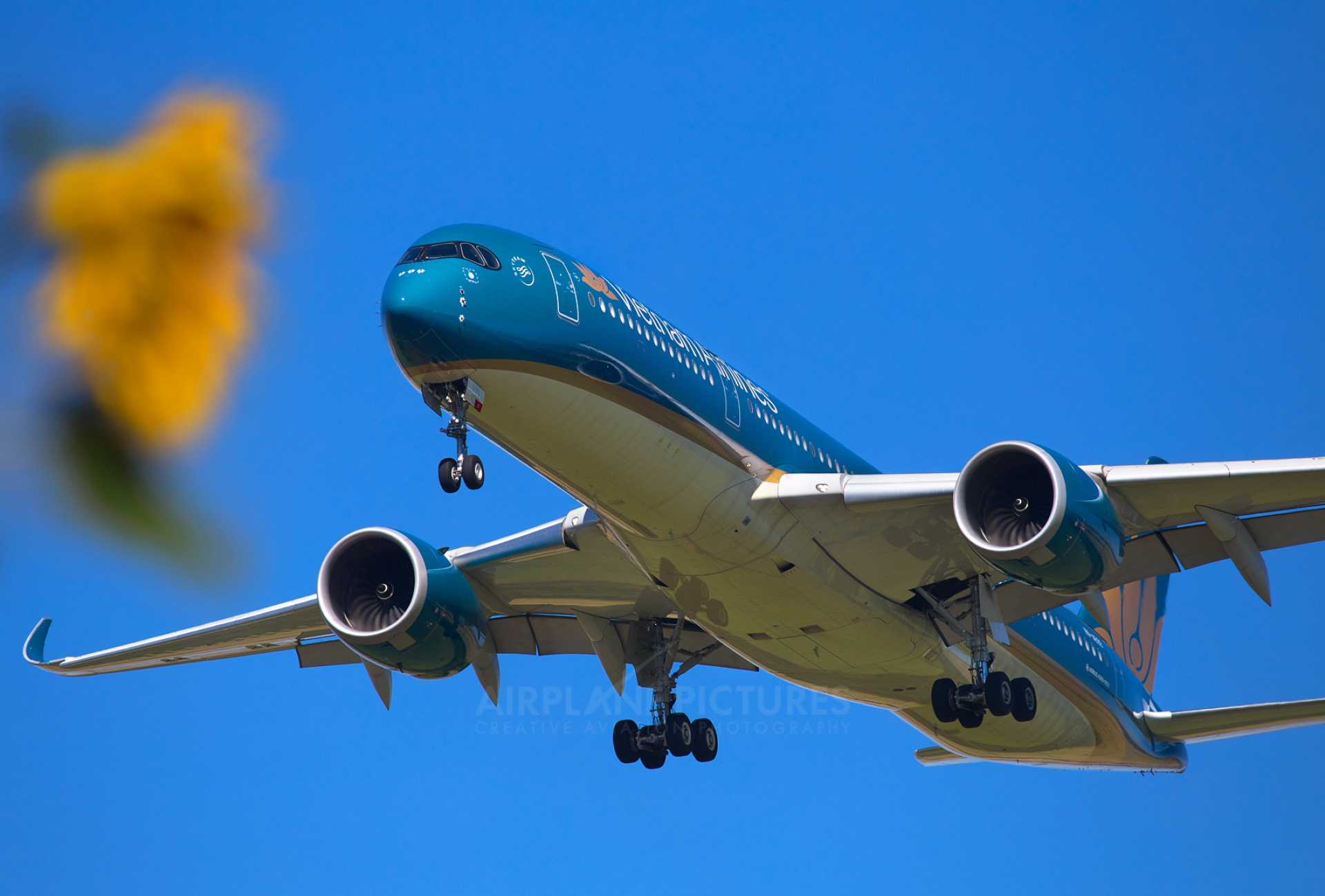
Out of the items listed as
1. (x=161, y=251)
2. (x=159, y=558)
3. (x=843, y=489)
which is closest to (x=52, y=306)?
(x=161, y=251)

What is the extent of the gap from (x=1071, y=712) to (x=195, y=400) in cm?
2228

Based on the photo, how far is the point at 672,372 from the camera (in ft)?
54.2

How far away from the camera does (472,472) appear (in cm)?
1445

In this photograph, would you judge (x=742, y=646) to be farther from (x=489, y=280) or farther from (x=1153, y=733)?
(x=1153, y=733)

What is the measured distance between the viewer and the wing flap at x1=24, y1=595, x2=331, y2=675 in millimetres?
22125

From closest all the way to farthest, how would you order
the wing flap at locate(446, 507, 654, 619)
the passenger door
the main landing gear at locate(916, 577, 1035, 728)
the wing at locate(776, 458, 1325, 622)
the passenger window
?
the passenger window, the wing at locate(776, 458, 1325, 622), the passenger door, the main landing gear at locate(916, 577, 1035, 728), the wing flap at locate(446, 507, 654, 619)

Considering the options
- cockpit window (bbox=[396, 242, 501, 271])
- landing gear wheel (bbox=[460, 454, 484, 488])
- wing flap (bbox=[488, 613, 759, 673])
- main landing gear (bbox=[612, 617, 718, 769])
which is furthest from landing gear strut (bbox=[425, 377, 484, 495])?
wing flap (bbox=[488, 613, 759, 673])

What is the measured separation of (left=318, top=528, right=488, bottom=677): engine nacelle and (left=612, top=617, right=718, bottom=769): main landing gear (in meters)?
3.27

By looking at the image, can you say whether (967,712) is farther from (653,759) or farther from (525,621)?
(525,621)

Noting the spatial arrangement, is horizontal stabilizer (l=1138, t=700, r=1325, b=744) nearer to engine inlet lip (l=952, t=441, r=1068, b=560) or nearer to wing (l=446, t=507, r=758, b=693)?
wing (l=446, t=507, r=758, b=693)

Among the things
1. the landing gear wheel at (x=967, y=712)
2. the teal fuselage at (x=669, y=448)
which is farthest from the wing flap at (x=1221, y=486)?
the landing gear wheel at (x=967, y=712)

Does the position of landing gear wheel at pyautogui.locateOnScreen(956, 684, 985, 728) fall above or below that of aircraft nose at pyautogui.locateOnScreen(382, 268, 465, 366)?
below

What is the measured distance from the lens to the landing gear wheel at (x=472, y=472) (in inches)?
566

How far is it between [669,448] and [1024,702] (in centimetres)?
800
